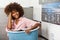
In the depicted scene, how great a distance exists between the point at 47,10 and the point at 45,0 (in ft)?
0.41

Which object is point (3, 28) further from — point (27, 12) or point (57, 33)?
point (57, 33)

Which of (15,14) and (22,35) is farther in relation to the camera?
(15,14)

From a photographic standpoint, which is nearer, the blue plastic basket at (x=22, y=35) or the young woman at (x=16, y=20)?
the blue plastic basket at (x=22, y=35)

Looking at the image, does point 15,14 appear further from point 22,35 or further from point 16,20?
point 22,35

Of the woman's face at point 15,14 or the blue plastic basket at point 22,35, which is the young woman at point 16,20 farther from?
the blue plastic basket at point 22,35

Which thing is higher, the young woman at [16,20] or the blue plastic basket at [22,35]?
the young woman at [16,20]

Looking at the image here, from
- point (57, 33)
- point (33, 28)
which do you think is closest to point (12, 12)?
point (33, 28)

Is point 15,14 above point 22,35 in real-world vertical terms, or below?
above

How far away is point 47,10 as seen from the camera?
62.7 inches

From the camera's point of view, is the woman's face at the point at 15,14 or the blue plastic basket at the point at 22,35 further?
the woman's face at the point at 15,14

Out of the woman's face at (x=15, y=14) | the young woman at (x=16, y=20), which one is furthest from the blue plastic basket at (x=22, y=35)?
the woman's face at (x=15, y=14)

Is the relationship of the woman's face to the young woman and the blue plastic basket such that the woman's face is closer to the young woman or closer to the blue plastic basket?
the young woman

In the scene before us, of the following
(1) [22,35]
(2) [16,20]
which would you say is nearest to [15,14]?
(2) [16,20]

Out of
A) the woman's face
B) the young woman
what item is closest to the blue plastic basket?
the young woman
